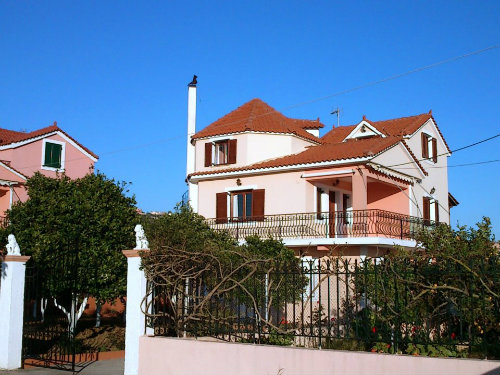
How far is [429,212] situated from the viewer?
29.9 metres

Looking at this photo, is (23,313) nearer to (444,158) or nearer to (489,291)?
(489,291)

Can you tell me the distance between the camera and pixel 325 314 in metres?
11.2

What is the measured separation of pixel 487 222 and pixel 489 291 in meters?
2.77

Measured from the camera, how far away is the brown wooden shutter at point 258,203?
2705 centimetres

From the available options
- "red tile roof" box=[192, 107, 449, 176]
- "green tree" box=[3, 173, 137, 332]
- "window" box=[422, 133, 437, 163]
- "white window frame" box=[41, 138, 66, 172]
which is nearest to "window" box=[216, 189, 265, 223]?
"red tile roof" box=[192, 107, 449, 176]

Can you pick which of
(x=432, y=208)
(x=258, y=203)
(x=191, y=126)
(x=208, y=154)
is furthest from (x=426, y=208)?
(x=191, y=126)

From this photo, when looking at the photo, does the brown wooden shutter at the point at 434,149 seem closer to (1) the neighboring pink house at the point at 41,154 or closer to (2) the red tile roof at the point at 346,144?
(2) the red tile roof at the point at 346,144

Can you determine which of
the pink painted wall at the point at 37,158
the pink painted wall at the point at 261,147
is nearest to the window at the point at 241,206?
the pink painted wall at the point at 261,147

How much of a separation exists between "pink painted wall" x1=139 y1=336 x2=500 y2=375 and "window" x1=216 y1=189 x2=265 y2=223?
15278 millimetres

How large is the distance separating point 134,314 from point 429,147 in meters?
23.7

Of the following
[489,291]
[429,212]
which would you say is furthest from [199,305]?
[429,212]

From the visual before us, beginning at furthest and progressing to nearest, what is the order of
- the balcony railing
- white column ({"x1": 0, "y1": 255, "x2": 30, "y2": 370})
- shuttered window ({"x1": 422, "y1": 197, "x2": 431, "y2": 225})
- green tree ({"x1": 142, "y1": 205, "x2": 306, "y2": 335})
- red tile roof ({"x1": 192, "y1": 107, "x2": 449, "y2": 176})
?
shuttered window ({"x1": 422, "y1": 197, "x2": 431, "y2": 225}), red tile roof ({"x1": 192, "y1": 107, "x2": 449, "y2": 176}), the balcony railing, white column ({"x1": 0, "y1": 255, "x2": 30, "y2": 370}), green tree ({"x1": 142, "y1": 205, "x2": 306, "y2": 335})

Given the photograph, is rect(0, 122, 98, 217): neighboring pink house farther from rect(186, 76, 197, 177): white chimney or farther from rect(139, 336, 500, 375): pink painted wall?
rect(139, 336, 500, 375): pink painted wall

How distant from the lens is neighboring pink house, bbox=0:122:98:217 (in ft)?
107
